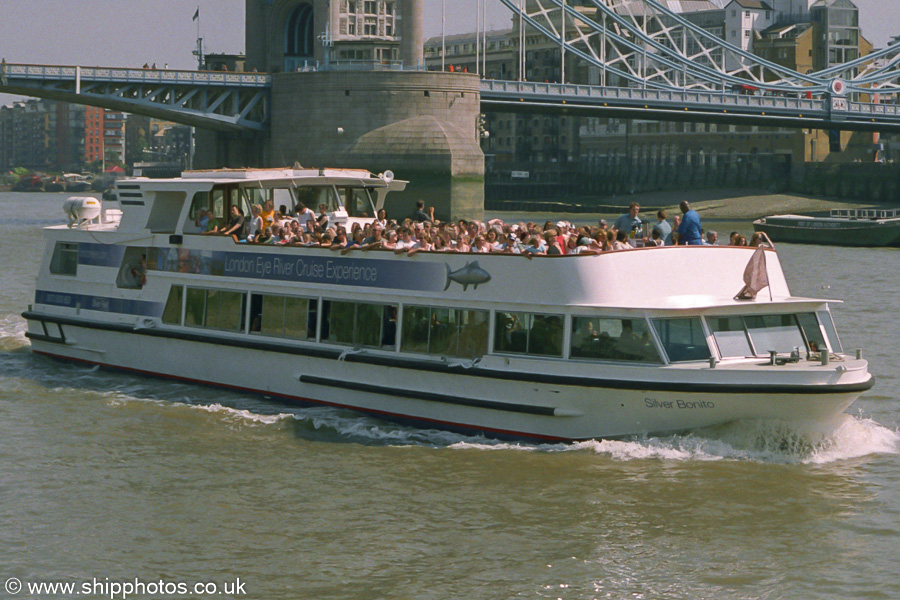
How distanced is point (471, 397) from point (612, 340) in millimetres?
1861

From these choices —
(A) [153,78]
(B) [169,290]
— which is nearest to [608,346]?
(B) [169,290]

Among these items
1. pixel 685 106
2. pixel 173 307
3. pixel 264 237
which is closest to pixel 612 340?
pixel 264 237

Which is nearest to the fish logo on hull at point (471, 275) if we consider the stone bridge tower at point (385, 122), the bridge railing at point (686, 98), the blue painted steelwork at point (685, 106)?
the stone bridge tower at point (385, 122)

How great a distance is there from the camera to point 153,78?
60750mm

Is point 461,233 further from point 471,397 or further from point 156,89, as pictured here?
point 156,89

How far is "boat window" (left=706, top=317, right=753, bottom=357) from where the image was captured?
1322 centimetres

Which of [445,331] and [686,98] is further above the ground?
[686,98]

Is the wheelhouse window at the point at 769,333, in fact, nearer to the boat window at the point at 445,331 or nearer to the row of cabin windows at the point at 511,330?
the row of cabin windows at the point at 511,330

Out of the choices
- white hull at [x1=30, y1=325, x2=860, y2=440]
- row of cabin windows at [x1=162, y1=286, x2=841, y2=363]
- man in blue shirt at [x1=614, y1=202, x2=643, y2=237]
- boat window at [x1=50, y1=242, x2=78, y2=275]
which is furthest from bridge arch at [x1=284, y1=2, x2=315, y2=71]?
man in blue shirt at [x1=614, y1=202, x2=643, y2=237]

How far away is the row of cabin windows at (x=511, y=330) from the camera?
43.3 feet

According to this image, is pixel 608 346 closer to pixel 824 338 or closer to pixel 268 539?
pixel 824 338

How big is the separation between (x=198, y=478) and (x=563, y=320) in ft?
13.7

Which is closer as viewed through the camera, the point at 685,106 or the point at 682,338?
the point at 682,338

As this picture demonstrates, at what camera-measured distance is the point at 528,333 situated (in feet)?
45.7
